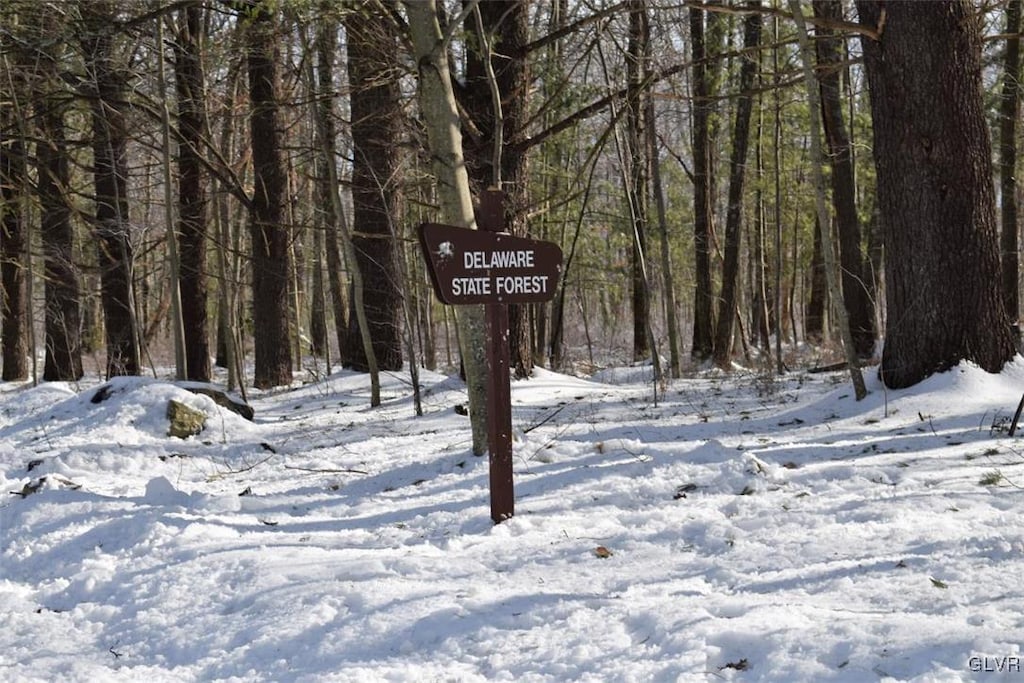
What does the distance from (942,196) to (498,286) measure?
14.8 ft

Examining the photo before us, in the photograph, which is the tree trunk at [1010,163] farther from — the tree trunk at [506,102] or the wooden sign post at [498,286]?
the wooden sign post at [498,286]

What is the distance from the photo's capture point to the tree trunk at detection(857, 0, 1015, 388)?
7.66 metres

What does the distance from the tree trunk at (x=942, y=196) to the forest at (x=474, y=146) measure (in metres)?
0.02

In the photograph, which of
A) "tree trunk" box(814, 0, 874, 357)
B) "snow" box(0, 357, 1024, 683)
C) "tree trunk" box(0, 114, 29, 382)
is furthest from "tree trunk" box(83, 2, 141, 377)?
"tree trunk" box(814, 0, 874, 357)

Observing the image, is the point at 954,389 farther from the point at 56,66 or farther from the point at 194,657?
the point at 56,66

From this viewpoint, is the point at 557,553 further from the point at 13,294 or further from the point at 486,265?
the point at 13,294

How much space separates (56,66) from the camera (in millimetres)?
13961

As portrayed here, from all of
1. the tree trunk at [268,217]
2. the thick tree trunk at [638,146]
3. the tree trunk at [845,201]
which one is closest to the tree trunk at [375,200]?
the tree trunk at [268,217]

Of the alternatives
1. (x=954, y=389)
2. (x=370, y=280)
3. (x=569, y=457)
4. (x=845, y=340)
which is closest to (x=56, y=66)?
(x=370, y=280)

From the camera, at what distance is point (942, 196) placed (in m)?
7.69

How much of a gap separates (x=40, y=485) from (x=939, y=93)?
792cm

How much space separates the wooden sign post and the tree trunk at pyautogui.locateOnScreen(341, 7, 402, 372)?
551cm

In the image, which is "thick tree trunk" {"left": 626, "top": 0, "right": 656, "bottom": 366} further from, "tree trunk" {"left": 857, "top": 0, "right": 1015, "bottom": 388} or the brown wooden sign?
the brown wooden sign

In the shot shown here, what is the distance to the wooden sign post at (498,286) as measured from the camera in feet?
17.4
